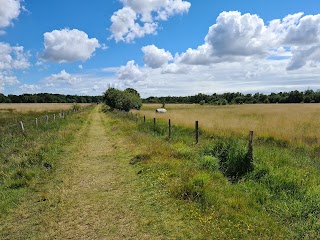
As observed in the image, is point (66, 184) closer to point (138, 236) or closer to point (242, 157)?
point (138, 236)

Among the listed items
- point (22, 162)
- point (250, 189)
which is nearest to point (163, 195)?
point (250, 189)

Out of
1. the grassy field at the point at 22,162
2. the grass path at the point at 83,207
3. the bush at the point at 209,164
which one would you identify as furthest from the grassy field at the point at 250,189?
the grassy field at the point at 22,162

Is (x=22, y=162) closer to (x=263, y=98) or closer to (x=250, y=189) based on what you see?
(x=250, y=189)

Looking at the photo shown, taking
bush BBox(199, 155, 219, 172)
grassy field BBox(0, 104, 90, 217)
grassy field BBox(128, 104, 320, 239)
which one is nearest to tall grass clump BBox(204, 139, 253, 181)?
grassy field BBox(128, 104, 320, 239)

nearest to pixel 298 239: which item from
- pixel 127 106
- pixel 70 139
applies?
pixel 70 139

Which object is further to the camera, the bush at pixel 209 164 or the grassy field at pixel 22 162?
the bush at pixel 209 164

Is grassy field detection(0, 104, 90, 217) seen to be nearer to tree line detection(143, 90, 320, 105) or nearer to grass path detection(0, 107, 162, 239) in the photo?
grass path detection(0, 107, 162, 239)

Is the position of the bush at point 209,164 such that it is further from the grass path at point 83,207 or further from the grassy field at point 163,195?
the grass path at point 83,207

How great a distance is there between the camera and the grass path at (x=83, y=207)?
579cm

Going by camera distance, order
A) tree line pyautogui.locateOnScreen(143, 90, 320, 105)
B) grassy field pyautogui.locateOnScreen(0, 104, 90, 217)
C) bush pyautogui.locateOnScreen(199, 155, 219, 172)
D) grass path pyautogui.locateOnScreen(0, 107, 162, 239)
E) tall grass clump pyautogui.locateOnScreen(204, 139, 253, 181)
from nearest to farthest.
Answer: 1. grass path pyautogui.locateOnScreen(0, 107, 162, 239)
2. grassy field pyautogui.locateOnScreen(0, 104, 90, 217)
3. tall grass clump pyautogui.locateOnScreen(204, 139, 253, 181)
4. bush pyautogui.locateOnScreen(199, 155, 219, 172)
5. tree line pyautogui.locateOnScreen(143, 90, 320, 105)

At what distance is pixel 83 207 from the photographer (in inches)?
278

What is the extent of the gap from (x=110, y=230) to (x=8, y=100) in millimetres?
151296

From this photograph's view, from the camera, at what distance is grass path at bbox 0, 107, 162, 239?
5789 mm

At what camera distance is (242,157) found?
10.2 m
